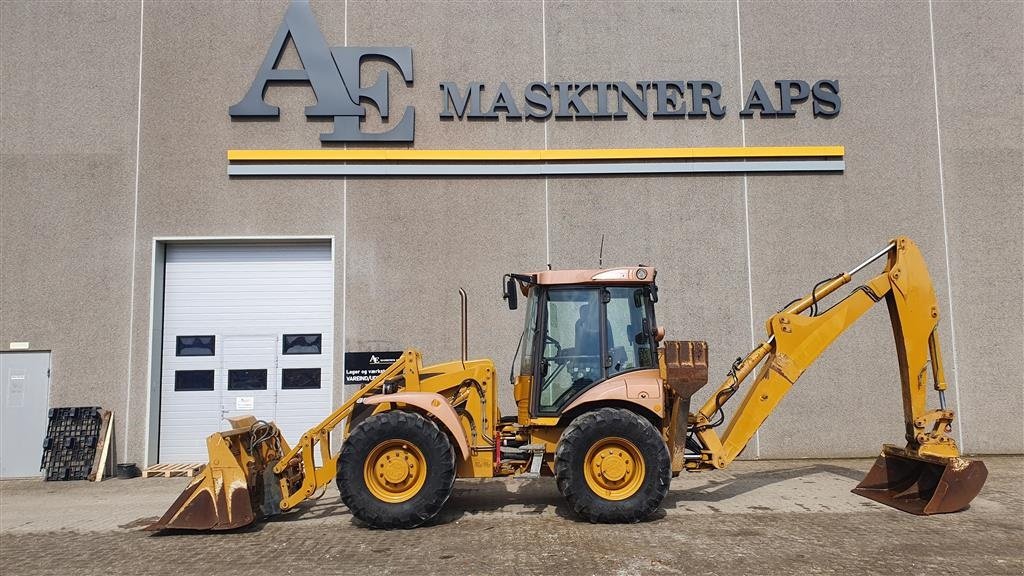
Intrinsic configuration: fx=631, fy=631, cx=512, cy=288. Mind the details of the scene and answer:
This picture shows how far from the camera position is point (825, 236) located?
10953 mm

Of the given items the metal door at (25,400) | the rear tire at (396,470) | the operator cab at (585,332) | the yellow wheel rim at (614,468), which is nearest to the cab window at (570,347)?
the operator cab at (585,332)

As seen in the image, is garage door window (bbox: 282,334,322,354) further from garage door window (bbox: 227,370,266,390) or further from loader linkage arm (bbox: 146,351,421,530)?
loader linkage arm (bbox: 146,351,421,530)

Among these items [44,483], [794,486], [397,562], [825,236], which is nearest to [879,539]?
[794,486]

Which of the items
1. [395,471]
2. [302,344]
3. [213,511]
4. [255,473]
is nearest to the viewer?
[213,511]

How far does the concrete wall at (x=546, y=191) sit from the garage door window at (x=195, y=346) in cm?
59

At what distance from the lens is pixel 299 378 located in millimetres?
10828

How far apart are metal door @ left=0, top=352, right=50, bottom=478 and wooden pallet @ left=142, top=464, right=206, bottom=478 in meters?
1.92

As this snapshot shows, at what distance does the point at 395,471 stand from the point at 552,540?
169cm

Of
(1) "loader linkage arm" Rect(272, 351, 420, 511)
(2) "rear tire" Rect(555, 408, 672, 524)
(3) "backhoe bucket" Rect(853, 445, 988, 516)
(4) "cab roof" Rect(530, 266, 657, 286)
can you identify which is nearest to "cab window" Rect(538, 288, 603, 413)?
(4) "cab roof" Rect(530, 266, 657, 286)

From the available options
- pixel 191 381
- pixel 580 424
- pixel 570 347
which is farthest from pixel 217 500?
pixel 191 381

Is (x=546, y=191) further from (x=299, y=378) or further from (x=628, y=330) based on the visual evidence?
(x=299, y=378)

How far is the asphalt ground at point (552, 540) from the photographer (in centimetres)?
515

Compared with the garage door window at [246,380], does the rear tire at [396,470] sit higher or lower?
lower

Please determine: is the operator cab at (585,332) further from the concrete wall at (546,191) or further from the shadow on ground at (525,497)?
the concrete wall at (546,191)
